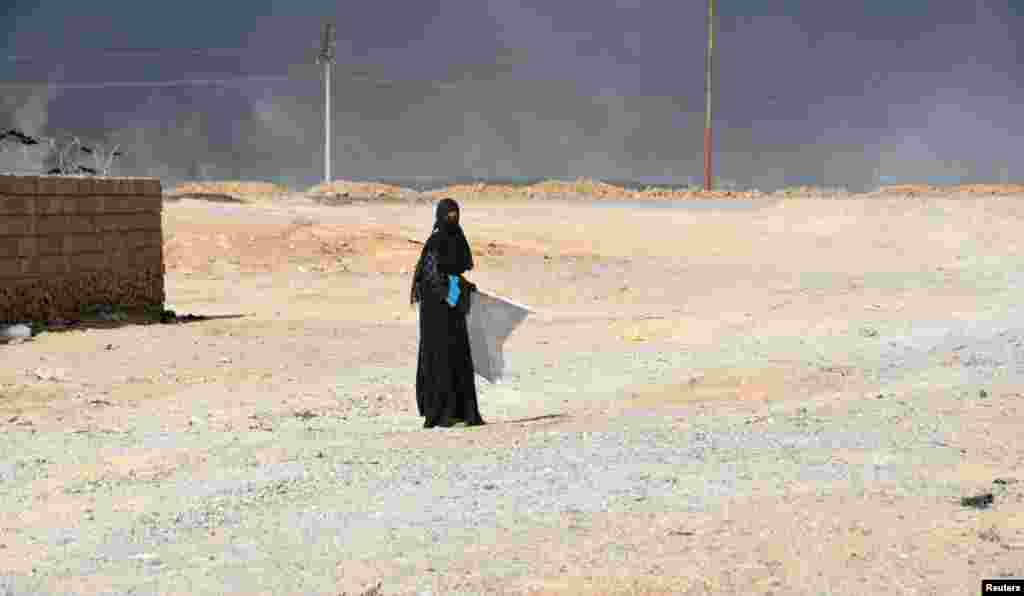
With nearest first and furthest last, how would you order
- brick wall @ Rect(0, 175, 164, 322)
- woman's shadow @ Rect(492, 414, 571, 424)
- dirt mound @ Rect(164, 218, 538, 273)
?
woman's shadow @ Rect(492, 414, 571, 424) < brick wall @ Rect(0, 175, 164, 322) < dirt mound @ Rect(164, 218, 538, 273)

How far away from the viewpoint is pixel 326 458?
894 cm

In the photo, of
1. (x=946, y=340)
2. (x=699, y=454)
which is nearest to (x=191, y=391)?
(x=699, y=454)

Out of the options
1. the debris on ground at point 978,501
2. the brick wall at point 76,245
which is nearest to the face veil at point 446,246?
the debris on ground at point 978,501

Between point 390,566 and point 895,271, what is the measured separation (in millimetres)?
21566

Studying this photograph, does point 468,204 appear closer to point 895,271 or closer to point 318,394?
point 895,271

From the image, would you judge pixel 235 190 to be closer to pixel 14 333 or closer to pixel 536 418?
pixel 14 333

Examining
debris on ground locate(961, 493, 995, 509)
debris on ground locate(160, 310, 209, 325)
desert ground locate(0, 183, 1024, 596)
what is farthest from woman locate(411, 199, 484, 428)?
debris on ground locate(160, 310, 209, 325)

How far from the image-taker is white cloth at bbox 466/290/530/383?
10992 millimetres

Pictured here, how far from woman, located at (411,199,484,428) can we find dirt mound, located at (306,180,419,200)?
37.0 meters

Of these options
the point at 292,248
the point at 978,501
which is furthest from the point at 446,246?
the point at 292,248

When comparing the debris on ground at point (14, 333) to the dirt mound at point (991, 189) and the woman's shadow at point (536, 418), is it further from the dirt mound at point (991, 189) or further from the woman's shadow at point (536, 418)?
the dirt mound at point (991, 189)

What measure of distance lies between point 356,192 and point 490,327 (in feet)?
134

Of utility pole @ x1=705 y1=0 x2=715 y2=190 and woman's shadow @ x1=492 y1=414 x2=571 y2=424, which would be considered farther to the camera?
utility pole @ x1=705 y1=0 x2=715 y2=190

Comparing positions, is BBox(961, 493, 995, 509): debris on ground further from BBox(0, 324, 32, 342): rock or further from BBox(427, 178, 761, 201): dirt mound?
BBox(427, 178, 761, 201): dirt mound
